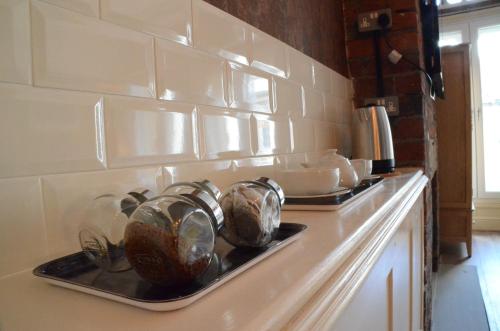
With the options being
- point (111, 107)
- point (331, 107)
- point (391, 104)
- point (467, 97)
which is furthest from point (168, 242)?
point (467, 97)

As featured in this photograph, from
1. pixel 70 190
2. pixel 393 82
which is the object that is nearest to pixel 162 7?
pixel 70 190

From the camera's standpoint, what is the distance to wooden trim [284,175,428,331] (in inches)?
11.3

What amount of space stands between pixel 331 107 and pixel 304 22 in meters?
0.35

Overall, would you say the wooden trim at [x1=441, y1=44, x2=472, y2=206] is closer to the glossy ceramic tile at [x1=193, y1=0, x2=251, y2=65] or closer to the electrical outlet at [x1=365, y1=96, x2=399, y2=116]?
the electrical outlet at [x1=365, y1=96, x2=399, y2=116]

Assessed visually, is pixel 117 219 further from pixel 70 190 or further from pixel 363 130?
pixel 363 130

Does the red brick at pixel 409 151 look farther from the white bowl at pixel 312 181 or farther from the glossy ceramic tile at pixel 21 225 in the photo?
the glossy ceramic tile at pixel 21 225

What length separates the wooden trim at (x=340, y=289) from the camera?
29 centimetres

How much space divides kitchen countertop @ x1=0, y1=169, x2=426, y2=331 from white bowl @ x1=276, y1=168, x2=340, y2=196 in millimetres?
288

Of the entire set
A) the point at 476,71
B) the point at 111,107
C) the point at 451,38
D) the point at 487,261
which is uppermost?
the point at 451,38

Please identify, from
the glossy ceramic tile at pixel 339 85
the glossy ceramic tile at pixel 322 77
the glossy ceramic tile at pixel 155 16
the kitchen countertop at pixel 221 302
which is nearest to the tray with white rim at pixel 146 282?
the kitchen countertop at pixel 221 302

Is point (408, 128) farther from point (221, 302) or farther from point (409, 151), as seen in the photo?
point (221, 302)

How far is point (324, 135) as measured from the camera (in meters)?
1.30

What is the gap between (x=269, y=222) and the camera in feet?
1.29

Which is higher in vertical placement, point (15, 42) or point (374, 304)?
point (15, 42)
